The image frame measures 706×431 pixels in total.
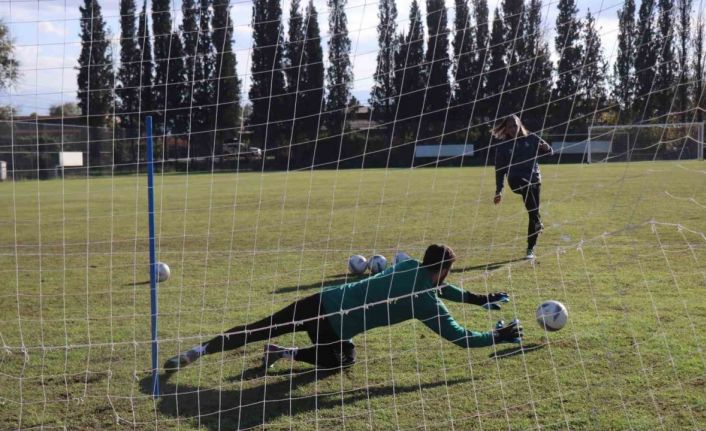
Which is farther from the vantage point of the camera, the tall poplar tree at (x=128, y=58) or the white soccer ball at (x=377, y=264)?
the white soccer ball at (x=377, y=264)

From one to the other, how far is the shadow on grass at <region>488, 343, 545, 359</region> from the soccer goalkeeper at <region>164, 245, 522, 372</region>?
0.30 meters

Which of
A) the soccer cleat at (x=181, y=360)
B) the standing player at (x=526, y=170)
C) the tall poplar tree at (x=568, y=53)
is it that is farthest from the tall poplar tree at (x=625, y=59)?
the soccer cleat at (x=181, y=360)

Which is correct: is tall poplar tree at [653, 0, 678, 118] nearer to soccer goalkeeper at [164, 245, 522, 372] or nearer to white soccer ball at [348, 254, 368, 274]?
soccer goalkeeper at [164, 245, 522, 372]

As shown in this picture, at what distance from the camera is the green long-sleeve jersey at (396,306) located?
494 cm

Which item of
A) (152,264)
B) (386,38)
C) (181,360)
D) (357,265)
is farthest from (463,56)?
(181,360)

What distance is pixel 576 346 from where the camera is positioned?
17.9 feet

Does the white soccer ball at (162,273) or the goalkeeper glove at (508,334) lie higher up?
the goalkeeper glove at (508,334)

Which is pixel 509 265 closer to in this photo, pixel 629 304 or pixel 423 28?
pixel 629 304

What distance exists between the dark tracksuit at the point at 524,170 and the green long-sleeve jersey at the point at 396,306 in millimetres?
4479

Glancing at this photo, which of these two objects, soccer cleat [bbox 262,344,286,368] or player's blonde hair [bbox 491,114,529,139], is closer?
soccer cleat [bbox 262,344,286,368]

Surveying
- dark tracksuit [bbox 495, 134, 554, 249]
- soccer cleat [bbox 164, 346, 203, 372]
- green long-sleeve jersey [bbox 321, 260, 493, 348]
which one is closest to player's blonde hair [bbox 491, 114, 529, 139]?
dark tracksuit [bbox 495, 134, 554, 249]

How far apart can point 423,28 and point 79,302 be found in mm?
4694

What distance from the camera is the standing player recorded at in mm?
9109

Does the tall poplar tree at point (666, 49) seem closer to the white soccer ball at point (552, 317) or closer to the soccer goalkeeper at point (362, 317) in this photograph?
the white soccer ball at point (552, 317)
